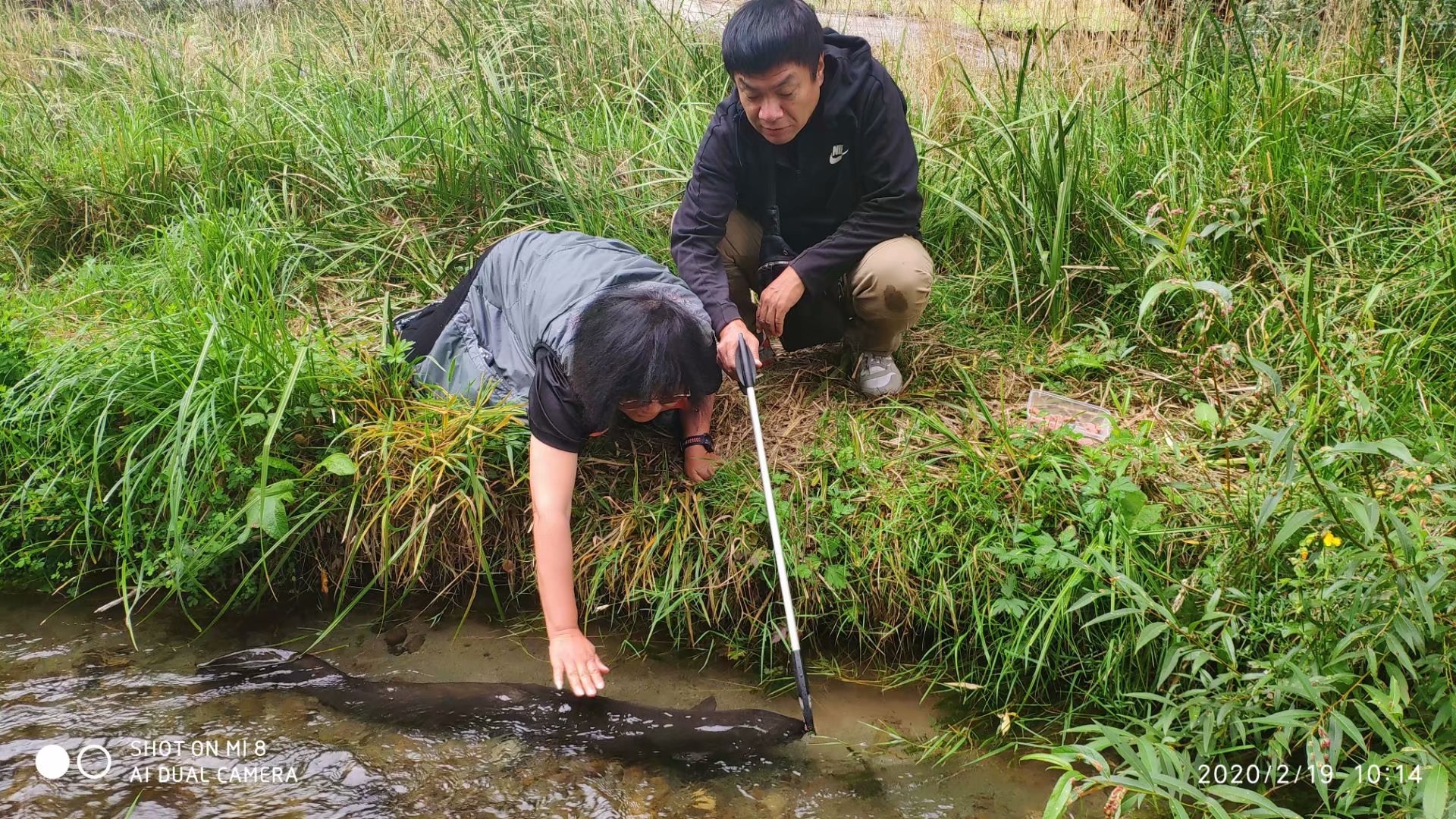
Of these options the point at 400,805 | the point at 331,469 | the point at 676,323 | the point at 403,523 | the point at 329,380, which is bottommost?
the point at 400,805

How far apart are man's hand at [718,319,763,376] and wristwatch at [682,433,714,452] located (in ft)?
0.78

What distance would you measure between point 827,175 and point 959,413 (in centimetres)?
86

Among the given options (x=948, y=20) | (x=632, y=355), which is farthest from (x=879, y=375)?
(x=948, y=20)

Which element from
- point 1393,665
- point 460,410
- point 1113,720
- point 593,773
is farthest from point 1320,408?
point 460,410

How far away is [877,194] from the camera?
3006 millimetres

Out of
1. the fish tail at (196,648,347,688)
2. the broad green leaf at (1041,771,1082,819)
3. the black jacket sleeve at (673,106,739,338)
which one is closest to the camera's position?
the broad green leaf at (1041,771,1082,819)

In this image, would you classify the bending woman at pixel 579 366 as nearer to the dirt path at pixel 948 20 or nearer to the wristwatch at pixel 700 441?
the wristwatch at pixel 700 441

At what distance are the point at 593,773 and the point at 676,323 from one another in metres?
1.12

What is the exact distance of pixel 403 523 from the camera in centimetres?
299

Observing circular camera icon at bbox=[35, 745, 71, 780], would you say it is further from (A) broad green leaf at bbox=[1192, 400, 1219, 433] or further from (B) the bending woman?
(A) broad green leaf at bbox=[1192, 400, 1219, 433]

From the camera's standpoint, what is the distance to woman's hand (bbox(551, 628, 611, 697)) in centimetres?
238

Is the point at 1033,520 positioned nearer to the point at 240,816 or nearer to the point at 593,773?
the point at 593,773

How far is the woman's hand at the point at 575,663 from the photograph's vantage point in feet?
7.79

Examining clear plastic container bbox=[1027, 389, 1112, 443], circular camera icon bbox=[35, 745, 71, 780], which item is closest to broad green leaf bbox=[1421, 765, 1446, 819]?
clear plastic container bbox=[1027, 389, 1112, 443]
